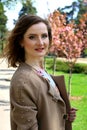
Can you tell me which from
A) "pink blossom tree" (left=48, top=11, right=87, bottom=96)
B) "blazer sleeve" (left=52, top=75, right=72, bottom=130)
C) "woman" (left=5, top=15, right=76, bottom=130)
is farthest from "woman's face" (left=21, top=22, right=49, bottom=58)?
"pink blossom tree" (left=48, top=11, right=87, bottom=96)

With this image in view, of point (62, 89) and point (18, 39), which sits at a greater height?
point (18, 39)

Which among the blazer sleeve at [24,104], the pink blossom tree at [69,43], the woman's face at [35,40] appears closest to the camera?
the blazer sleeve at [24,104]

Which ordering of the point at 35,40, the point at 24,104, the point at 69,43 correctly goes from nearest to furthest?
the point at 24,104 → the point at 35,40 → the point at 69,43

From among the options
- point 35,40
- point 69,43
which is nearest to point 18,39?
point 35,40

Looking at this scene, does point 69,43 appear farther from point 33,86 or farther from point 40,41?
point 33,86

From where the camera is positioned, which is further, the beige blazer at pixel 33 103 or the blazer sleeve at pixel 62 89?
the blazer sleeve at pixel 62 89

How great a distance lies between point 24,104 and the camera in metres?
1.85

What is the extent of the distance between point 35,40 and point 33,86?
0.95ft

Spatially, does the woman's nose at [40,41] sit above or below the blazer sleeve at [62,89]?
→ above

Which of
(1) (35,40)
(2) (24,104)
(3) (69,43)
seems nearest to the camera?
(2) (24,104)

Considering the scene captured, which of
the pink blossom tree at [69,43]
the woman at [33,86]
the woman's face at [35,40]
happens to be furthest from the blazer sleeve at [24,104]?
the pink blossom tree at [69,43]

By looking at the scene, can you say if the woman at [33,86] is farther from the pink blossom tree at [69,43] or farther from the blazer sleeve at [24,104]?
the pink blossom tree at [69,43]

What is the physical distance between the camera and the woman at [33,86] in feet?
6.10

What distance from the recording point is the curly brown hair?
203 cm
